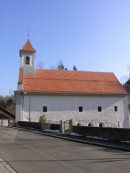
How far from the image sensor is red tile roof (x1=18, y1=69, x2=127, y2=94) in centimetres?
5391

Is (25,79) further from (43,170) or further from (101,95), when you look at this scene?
(43,170)

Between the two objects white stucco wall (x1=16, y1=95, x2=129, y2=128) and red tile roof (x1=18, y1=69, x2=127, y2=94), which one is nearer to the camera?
white stucco wall (x1=16, y1=95, x2=129, y2=128)

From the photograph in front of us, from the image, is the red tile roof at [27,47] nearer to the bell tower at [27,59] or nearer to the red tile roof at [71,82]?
the bell tower at [27,59]

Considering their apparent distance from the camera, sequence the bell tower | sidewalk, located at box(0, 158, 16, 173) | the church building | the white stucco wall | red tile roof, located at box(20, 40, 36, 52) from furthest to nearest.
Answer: red tile roof, located at box(20, 40, 36, 52)
the bell tower
the church building
the white stucco wall
sidewalk, located at box(0, 158, 16, 173)

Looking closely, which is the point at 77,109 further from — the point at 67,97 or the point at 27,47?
the point at 27,47

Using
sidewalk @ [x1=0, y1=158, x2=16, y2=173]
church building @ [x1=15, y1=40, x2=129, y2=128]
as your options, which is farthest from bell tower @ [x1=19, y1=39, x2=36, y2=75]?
sidewalk @ [x1=0, y1=158, x2=16, y2=173]

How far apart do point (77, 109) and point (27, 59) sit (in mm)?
14023

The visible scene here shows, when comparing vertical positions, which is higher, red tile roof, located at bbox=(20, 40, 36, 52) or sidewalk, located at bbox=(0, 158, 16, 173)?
red tile roof, located at bbox=(20, 40, 36, 52)

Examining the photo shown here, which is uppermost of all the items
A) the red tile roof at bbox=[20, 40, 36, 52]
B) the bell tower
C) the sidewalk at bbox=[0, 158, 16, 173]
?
the red tile roof at bbox=[20, 40, 36, 52]

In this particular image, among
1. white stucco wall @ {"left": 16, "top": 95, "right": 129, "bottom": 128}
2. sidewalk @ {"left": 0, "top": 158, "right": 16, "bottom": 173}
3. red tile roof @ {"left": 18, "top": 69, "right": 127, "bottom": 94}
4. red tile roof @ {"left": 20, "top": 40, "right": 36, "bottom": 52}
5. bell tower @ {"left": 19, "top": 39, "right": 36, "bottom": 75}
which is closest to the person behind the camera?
sidewalk @ {"left": 0, "top": 158, "right": 16, "bottom": 173}

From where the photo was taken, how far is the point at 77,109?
54750mm

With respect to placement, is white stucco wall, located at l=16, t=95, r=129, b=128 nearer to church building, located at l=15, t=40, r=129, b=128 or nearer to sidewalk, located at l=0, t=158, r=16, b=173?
church building, located at l=15, t=40, r=129, b=128

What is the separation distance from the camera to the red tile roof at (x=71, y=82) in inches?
2122

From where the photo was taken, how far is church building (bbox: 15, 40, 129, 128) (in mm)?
52128
